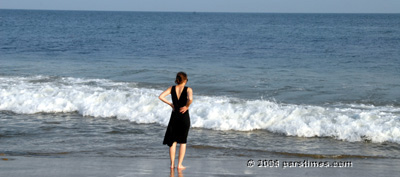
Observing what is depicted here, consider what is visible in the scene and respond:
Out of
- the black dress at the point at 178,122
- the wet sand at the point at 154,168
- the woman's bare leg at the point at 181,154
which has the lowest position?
the wet sand at the point at 154,168

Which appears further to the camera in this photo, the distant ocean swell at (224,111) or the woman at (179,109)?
the distant ocean swell at (224,111)

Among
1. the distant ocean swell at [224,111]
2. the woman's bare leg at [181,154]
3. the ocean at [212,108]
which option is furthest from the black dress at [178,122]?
the distant ocean swell at [224,111]

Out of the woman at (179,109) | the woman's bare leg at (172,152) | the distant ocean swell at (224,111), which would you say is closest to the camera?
the woman at (179,109)

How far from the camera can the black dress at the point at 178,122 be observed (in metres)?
6.69

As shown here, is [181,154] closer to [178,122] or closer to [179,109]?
[178,122]

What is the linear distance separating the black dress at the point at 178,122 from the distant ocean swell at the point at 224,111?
4.07m

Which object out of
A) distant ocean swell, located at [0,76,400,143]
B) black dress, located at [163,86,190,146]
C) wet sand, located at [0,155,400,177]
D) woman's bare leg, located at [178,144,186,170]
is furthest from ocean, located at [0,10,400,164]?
black dress, located at [163,86,190,146]

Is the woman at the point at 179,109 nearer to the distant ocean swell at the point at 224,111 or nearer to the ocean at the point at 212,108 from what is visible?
the ocean at the point at 212,108

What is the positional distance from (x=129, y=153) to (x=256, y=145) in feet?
8.30

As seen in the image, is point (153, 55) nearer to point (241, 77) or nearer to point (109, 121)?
point (241, 77)

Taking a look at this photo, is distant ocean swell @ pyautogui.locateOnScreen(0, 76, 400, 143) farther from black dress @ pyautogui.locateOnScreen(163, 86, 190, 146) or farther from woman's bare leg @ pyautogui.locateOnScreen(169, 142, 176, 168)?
black dress @ pyautogui.locateOnScreen(163, 86, 190, 146)

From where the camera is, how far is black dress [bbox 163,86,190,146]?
6695 millimetres

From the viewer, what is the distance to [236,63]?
2286 cm

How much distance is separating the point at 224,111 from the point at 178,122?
197 inches
